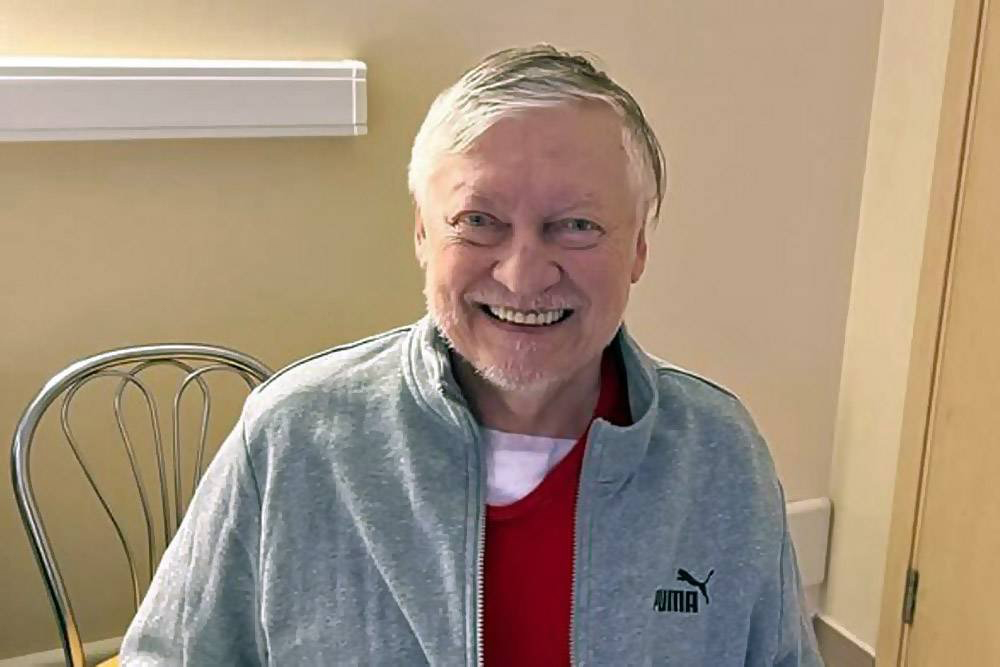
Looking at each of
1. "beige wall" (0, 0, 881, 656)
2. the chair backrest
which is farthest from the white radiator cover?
the chair backrest

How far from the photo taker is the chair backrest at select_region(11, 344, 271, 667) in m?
1.64

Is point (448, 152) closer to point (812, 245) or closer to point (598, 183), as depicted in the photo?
point (598, 183)

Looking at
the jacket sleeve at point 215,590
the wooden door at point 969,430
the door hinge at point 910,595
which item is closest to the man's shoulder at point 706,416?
the jacket sleeve at point 215,590

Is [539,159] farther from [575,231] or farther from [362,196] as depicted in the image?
[362,196]

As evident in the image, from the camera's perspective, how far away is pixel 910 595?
2.49 m

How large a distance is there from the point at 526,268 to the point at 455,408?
0.17 meters

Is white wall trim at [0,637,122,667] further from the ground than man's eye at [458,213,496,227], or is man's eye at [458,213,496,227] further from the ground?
man's eye at [458,213,496,227]

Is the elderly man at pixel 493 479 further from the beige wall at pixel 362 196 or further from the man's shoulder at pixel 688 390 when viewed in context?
the beige wall at pixel 362 196

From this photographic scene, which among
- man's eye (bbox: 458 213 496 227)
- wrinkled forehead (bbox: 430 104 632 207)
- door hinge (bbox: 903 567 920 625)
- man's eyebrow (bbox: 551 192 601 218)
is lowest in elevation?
door hinge (bbox: 903 567 920 625)

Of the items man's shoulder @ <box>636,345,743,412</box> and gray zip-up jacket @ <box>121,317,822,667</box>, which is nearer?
gray zip-up jacket @ <box>121,317,822,667</box>

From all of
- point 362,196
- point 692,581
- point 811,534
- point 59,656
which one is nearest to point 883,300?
point 811,534

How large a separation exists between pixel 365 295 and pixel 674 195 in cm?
67

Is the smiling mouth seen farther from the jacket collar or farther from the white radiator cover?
the white radiator cover

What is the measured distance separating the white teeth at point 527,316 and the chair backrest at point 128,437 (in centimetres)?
73
